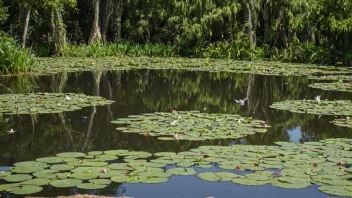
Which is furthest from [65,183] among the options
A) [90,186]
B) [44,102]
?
[44,102]

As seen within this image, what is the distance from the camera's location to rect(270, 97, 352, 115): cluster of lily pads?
7.79 meters

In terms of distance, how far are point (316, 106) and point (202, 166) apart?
425cm

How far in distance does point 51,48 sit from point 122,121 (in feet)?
48.9

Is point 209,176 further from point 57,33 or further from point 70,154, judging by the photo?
point 57,33

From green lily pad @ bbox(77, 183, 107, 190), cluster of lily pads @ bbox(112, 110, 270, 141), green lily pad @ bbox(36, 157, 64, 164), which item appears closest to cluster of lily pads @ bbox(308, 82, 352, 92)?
cluster of lily pads @ bbox(112, 110, 270, 141)

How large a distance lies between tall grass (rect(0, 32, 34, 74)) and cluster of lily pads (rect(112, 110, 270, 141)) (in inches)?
246

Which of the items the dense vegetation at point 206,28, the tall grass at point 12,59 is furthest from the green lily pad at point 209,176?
the dense vegetation at point 206,28

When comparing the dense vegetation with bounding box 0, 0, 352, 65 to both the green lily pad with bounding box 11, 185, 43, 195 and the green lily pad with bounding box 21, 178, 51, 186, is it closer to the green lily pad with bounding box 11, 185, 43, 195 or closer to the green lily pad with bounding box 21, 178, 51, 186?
the green lily pad with bounding box 21, 178, 51, 186

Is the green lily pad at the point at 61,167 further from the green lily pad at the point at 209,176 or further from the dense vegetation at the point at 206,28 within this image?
the dense vegetation at the point at 206,28

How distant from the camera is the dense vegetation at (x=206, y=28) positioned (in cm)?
1861

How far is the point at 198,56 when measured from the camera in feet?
74.4

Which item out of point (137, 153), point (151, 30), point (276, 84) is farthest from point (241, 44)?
point (137, 153)

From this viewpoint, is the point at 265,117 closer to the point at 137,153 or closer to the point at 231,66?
the point at 137,153

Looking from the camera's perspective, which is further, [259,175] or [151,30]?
[151,30]
